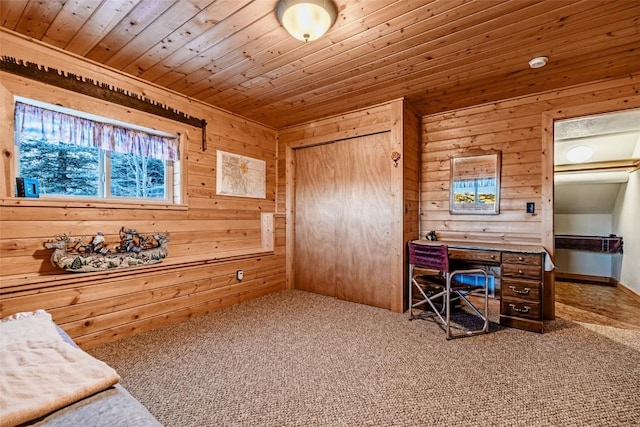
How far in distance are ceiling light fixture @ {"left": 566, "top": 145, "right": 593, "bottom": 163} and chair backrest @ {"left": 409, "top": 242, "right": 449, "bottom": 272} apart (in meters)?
3.12

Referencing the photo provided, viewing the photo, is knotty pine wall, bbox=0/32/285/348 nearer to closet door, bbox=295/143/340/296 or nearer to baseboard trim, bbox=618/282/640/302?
closet door, bbox=295/143/340/296

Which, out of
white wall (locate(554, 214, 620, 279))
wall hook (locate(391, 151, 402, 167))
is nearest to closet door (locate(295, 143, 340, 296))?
wall hook (locate(391, 151, 402, 167))

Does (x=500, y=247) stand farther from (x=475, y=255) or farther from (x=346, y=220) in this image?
(x=346, y=220)

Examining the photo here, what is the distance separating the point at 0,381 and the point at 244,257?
2.52 metres

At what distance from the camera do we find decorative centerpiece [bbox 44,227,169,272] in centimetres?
209

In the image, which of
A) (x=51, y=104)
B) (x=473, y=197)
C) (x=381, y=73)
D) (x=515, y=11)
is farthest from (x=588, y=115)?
(x=51, y=104)

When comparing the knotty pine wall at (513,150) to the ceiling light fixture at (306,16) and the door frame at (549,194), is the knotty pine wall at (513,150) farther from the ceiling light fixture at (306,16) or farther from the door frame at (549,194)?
the ceiling light fixture at (306,16)

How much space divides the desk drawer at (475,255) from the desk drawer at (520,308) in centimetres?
39

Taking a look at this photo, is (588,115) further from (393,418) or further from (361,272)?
(393,418)

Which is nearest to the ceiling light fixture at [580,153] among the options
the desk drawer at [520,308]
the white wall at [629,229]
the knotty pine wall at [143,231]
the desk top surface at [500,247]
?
the white wall at [629,229]

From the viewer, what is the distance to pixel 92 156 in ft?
8.33

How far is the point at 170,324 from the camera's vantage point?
2.72 meters

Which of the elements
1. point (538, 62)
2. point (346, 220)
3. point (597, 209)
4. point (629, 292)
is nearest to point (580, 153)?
point (597, 209)

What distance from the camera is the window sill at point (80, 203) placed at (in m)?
2.02
